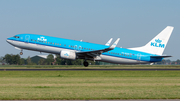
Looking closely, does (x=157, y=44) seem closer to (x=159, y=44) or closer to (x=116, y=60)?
(x=159, y=44)

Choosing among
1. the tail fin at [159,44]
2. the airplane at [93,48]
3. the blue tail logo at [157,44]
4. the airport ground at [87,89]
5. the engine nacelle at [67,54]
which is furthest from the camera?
the blue tail logo at [157,44]

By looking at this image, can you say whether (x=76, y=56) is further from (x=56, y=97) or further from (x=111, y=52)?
(x=56, y=97)

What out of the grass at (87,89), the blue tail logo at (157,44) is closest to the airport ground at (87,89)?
the grass at (87,89)

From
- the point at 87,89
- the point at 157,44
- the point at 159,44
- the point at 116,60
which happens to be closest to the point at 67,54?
the point at 116,60

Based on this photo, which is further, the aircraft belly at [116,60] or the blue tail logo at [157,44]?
the blue tail logo at [157,44]

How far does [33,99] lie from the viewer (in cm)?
1238

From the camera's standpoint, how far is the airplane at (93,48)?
41125 mm

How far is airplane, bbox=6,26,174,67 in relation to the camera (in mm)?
41125

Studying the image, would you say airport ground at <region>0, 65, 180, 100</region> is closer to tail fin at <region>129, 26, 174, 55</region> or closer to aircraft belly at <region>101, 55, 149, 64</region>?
aircraft belly at <region>101, 55, 149, 64</region>

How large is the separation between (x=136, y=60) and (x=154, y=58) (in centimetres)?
320

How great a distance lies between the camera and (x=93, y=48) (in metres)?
43.4

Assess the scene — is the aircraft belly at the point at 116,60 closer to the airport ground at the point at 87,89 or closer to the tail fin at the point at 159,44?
the tail fin at the point at 159,44

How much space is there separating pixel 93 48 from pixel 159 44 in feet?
40.0

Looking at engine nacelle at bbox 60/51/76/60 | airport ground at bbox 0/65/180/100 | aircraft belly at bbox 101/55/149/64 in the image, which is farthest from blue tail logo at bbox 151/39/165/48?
airport ground at bbox 0/65/180/100
